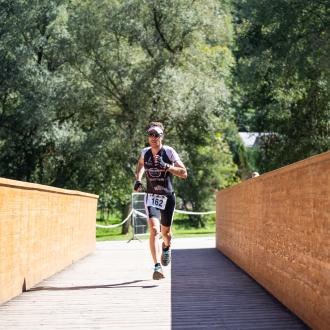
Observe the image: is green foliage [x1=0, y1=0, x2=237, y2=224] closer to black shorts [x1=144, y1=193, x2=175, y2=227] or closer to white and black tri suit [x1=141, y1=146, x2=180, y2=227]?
black shorts [x1=144, y1=193, x2=175, y2=227]

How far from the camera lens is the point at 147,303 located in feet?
20.9

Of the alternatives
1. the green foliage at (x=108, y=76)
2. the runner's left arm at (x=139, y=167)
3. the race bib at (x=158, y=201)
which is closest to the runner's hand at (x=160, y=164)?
the runner's left arm at (x=139, y=167)

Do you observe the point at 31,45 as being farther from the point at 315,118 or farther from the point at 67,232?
the point at 67,232

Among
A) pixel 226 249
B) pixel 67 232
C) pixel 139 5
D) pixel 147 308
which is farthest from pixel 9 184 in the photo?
pixel 139 5

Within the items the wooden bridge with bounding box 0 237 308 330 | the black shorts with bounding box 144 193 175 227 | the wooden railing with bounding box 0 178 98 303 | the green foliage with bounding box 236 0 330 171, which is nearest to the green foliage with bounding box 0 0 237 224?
the green foliage with bounding box 236 0 330 171

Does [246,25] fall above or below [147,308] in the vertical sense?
above

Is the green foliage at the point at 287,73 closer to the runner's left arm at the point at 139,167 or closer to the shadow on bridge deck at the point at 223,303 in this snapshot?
the runner's left arm at the point at 139,167

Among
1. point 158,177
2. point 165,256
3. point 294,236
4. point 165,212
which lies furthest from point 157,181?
point 294,236

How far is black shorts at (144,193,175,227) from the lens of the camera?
8.37m

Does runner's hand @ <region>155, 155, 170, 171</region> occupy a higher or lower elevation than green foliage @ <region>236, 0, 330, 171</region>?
lower

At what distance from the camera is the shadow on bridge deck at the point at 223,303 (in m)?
5.26

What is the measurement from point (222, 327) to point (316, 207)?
120 cm

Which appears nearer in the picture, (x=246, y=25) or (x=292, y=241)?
(x=292, y=241)

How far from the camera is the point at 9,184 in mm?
6352
